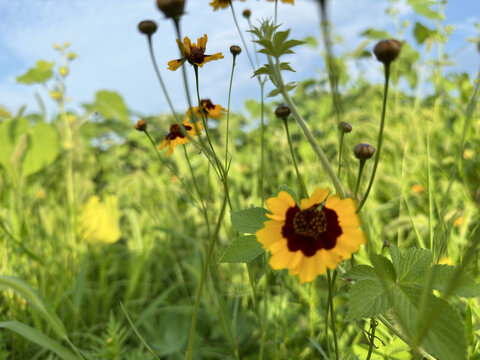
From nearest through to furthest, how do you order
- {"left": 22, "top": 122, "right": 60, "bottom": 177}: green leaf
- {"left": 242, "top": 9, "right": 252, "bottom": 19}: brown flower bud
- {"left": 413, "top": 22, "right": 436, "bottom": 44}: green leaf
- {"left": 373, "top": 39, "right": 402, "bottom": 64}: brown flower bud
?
{"left": 373, "top": 39, "right": 402, "bottom": 64}: brown flower bud < {"left": 242, "top": 9, "right": 252, "bottom": 19}: brown flower bud < {"left": 22, "top": 122, "right": 60, "bottom": 177}: green leaf < {"left": 413, "top": 22, "right": 436, "bottom": 44}: green leaf

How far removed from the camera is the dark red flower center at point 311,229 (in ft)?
1.30

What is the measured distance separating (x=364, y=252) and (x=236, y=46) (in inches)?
25.7

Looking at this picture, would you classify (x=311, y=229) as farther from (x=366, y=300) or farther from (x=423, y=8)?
(x=423, y=8)

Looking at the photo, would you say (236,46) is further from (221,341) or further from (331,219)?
(221,341)

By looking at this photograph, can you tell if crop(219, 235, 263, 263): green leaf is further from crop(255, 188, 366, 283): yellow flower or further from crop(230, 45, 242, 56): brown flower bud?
crop(230, 45, 242, 56): brown flower bud

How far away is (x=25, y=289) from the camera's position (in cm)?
53

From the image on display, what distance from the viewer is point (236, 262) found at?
17.6 inches

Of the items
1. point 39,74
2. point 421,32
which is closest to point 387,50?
point 39,74

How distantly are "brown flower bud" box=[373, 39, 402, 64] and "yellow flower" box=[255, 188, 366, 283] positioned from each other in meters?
0.13

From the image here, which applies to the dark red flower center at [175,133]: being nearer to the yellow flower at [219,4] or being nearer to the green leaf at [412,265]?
the yellow flower at [219,4]

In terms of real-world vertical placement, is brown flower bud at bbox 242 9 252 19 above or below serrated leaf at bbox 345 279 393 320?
above

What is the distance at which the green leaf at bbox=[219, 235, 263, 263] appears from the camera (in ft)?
1.50

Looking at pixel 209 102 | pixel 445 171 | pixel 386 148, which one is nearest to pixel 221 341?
pixel 209 102

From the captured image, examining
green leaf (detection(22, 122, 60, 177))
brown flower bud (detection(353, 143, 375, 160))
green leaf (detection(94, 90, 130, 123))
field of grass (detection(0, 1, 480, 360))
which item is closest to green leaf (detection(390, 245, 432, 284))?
field of grass (detection(0, 1, 480, 360))
